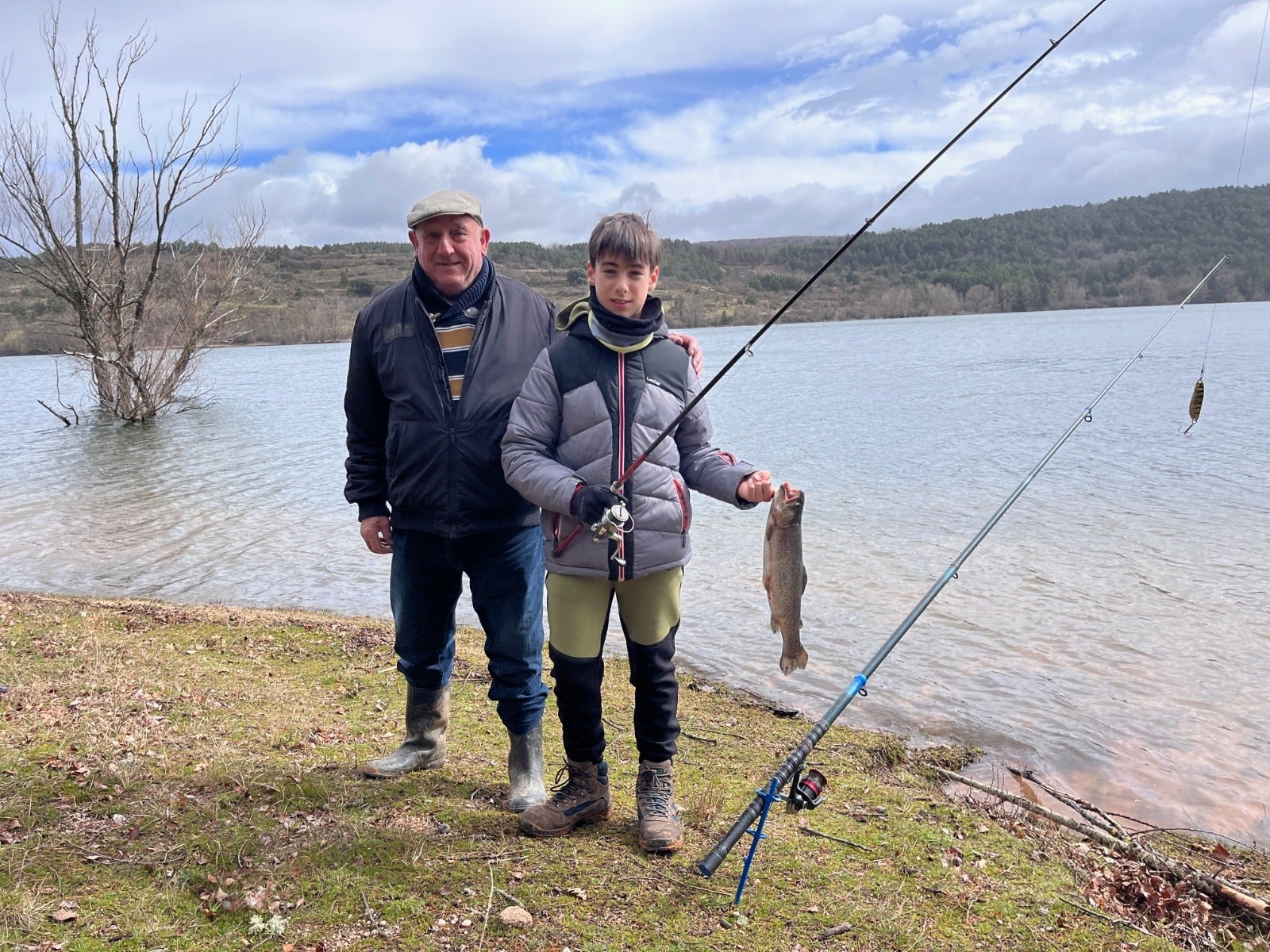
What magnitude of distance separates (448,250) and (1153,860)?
174 inches

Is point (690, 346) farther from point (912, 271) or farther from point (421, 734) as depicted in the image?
point (912, 271)

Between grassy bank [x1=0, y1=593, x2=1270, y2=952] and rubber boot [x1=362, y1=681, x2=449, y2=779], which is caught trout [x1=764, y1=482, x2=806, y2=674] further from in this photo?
rubber boot [x1=362, y1=681, x2=449, y2=779]

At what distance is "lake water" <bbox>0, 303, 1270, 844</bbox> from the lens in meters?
6.97

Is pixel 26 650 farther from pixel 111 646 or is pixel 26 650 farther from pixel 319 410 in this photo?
pixel 319 410

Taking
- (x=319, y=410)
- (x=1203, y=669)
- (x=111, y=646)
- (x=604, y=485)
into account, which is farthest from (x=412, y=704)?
(x=319, y=410)

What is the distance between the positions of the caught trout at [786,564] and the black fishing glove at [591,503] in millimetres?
582

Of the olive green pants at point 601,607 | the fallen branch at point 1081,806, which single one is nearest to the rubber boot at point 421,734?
the olive green pants at point 601,607

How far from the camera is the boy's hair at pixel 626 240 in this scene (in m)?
3.47

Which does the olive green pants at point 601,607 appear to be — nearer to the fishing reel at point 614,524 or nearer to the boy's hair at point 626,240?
the fishing reel at point 614,524

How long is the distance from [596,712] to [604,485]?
3.19ft

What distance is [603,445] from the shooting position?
3.55m

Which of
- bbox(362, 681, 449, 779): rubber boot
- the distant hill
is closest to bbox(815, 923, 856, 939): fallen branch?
bbox(362, 681, 449, 779): rubber boot

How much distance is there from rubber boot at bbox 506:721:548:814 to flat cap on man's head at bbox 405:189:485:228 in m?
2.20

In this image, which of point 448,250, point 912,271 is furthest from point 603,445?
point 912,271
